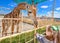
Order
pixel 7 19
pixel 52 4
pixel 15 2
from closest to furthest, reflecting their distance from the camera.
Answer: pixel 7 19 < pixel 15 2 < pixel 52 4

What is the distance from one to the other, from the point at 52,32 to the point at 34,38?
0.22m

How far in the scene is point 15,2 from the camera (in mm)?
1879

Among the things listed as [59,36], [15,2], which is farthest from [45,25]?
[15,2]

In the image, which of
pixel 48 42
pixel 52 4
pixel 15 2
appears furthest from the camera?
pixel 52 4

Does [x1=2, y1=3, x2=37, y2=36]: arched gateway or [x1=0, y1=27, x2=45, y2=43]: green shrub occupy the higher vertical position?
[x1=2, y1=3, x2=37, y2=36]: arched gateway

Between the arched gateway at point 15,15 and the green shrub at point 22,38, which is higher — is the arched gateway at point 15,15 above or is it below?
above

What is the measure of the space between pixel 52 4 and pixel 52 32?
1.17 feet

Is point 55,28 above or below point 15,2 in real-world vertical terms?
below

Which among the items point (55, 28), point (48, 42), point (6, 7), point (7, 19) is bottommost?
point (48, 42)

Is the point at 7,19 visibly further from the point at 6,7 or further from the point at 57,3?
the point at 57,3

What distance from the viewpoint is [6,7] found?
5.79ft

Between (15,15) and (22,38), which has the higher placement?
(15,15)

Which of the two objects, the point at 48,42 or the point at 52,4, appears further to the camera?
the point at 52,4

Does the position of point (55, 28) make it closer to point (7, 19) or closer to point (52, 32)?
point (52, 32)
